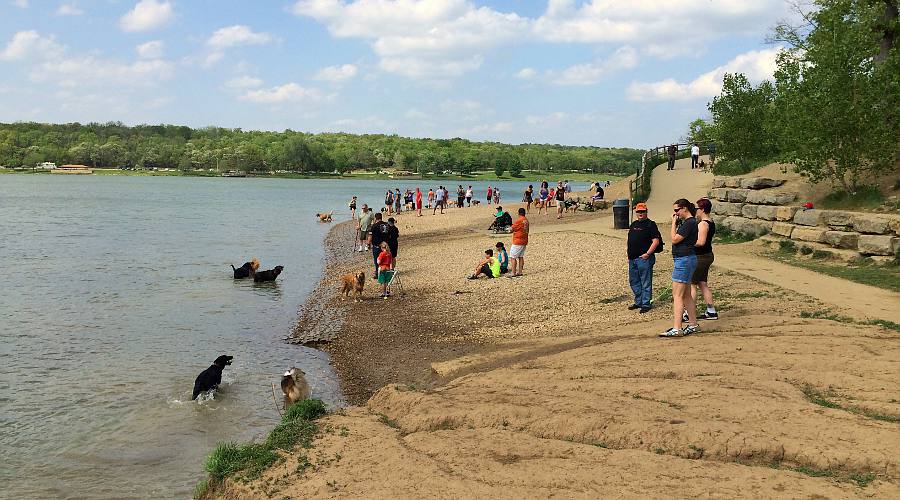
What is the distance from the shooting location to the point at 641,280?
11.7 meters

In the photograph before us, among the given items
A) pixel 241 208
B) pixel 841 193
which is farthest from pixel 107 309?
pixel 241 208

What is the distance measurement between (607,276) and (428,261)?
7.48 metres

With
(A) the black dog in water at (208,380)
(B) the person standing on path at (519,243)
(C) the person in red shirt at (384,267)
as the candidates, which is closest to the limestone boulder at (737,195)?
(B) the person standing on path at (519,243)

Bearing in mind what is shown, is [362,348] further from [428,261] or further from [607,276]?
[428,261]

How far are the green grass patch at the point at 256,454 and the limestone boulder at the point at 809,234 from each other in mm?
12876

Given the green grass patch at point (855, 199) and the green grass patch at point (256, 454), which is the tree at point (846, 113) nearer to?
the green grass patch at point (855, 199)

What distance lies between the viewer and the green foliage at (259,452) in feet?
20.5

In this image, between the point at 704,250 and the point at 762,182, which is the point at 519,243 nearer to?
the point at 704,250

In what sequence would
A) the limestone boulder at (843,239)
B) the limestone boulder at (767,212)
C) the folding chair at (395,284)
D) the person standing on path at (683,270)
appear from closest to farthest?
the person standing on path at (683,270) → the limestone boulder at (843,239) → the folding chair at (395,284) → the limestone boulder at (767,212)

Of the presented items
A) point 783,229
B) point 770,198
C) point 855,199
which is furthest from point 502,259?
point 855,199

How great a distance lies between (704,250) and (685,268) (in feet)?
2.86

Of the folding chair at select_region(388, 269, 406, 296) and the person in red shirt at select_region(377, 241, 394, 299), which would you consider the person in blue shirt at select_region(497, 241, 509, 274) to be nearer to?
the folding chair at select_region(388, 269, 406, 296)

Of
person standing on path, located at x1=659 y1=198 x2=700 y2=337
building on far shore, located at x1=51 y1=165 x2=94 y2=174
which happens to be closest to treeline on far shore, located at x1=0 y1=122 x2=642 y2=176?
building on far shore, located at x1=51 y1=165 x2=94 y2=174

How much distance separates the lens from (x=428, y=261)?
2148 centimetres
